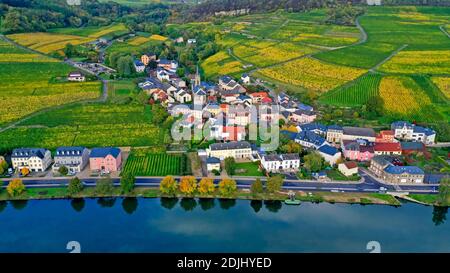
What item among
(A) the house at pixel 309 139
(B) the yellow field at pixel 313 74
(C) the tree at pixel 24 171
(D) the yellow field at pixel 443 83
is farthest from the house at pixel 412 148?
(C) the tree at pixel 24 171

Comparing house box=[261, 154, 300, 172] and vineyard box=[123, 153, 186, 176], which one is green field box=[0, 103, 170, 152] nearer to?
vineyard box=[123, 153, 186, 176]

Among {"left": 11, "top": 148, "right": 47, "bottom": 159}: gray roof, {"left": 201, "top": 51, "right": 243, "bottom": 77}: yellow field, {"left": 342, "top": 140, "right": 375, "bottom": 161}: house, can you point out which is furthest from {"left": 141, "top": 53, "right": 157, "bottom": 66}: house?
{"left": 342, "top": 140, "right": 375, "bottom": 161}: house

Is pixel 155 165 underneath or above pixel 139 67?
underneath

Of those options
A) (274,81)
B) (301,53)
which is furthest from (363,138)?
(301,53)

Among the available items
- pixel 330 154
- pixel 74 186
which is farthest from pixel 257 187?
pixel 74 186

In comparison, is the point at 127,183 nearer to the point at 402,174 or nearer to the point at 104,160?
the point at 104,160

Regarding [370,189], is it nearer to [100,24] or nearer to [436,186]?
[436,186]
